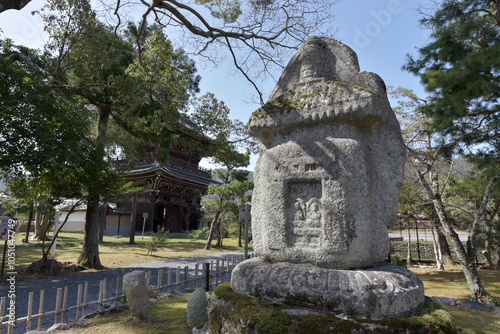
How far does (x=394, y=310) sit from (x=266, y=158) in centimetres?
172

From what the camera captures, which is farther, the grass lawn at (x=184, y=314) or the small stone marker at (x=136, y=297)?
the small stone marker at (x=136, y=297)

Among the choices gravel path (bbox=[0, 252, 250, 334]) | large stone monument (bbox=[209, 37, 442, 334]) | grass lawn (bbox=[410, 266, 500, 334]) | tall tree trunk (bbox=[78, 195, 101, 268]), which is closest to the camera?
large stone monument (bbox=[209, 37, 442, 334])

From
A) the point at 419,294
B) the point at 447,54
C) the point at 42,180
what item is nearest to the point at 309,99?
the point at 419,294

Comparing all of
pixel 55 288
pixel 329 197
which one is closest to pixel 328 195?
pixel 329 197

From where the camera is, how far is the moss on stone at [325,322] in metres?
1.98

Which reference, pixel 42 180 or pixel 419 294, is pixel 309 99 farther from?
pixel 42 180

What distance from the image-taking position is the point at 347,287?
2.18 meters

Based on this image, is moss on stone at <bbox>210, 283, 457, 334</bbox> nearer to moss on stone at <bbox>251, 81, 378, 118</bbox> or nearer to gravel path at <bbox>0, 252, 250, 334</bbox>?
moss on stone at <bbox>251, 81, 378, 118</bbox>

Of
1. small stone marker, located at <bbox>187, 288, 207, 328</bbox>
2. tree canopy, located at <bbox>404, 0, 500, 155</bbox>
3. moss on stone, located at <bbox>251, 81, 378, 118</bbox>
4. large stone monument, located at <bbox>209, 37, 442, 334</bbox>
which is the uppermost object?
tree canopy, located at <bbox>404, 0, 500, 155</bbox>

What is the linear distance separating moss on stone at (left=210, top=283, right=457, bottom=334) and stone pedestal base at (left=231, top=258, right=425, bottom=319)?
0.08 meters

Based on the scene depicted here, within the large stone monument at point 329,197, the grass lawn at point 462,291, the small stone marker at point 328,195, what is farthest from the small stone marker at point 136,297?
the grass lawn at point 462,291

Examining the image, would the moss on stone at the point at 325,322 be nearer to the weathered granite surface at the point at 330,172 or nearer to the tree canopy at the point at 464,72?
the weathered granite surface at the point at 330,172

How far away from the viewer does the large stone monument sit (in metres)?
2.27

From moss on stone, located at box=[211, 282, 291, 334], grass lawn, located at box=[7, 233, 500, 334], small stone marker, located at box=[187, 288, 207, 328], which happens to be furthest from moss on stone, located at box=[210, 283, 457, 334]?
grass lawn, located at box=[7, 233, 500, 334]
